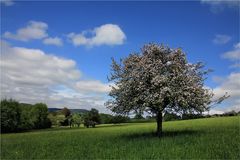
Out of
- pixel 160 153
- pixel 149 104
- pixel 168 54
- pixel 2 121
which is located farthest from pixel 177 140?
pixel 2 121

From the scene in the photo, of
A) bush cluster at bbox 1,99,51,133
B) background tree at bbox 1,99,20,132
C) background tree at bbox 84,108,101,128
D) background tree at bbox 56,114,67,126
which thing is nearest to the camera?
background tree at bbox 1,99,20,132

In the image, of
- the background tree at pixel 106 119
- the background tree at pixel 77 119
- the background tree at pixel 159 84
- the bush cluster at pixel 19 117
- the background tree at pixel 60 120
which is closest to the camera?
the background tree at pixel 159 84

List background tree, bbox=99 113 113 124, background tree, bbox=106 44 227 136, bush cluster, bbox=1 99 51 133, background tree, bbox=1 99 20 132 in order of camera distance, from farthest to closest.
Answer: background tree, bbox=99 113 113 124, bush cluster, bbox=1 99 51 133, background tree, bbox=1 99 20 132, background tree, bbox=106 44 227 136

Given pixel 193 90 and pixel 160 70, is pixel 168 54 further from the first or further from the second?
pixel 193 90

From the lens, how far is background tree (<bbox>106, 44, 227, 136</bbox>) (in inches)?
1318

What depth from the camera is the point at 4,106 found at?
13100 cm

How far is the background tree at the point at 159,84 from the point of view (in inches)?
1318

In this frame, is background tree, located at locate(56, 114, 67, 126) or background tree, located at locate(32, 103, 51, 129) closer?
background tree, located at locate(32, 103, 51, 129)

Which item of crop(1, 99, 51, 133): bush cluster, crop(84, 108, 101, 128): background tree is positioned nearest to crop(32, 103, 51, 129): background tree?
crop(1, 99, 51, 133): bush cluster

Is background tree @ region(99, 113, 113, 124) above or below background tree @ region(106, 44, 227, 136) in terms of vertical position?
below

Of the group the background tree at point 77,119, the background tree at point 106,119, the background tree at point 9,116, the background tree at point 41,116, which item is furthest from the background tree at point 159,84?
the background tree at point 77,119

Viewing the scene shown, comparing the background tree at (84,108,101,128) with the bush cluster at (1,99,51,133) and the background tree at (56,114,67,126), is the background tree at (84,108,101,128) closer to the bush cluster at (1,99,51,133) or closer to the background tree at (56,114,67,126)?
the background tree at (56,114,67,126)

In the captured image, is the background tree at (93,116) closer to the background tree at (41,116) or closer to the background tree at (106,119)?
the background tree at (106,119)

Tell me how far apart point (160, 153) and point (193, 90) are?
11.1 metres
